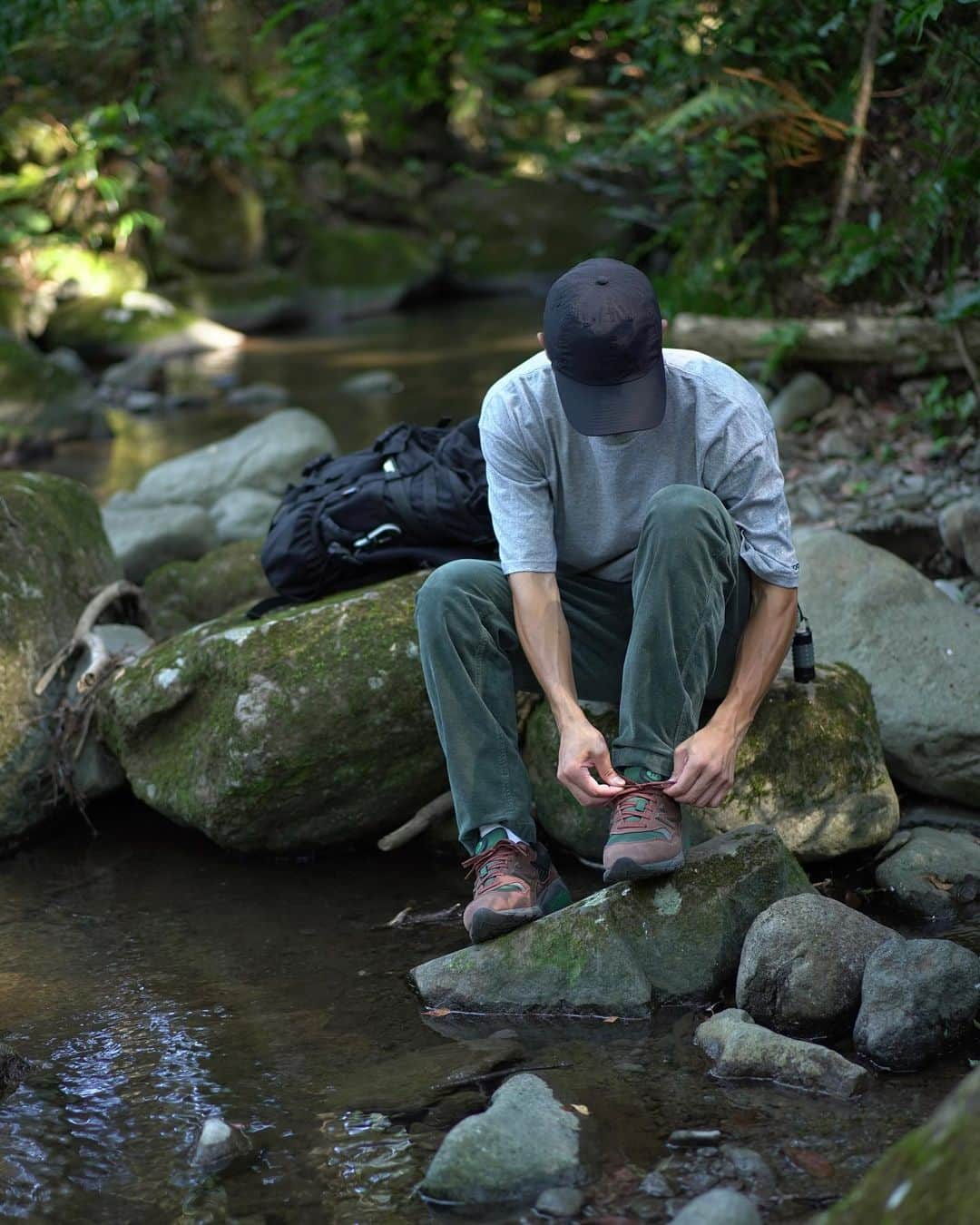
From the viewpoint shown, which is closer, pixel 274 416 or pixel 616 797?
pixel 616 797

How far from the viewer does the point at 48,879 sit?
154 inches

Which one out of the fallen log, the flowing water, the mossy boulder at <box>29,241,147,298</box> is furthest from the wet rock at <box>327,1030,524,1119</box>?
the mossy boulder at <box>29,241,147,298</box>

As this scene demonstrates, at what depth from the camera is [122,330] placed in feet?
45.0

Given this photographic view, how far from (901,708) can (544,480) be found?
1.26m

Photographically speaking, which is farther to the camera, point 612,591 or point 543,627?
point 612,591

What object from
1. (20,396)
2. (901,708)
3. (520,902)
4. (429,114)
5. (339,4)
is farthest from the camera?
(429,114)

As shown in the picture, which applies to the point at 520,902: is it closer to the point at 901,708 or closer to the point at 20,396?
the point at 901,708

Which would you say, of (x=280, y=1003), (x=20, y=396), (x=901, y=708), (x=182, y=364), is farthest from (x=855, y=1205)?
(x=182, y=364)

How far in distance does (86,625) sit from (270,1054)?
1.98 m

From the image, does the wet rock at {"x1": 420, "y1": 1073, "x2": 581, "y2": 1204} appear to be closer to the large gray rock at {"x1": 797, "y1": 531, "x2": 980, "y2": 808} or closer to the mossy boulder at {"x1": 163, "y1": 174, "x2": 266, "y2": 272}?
the large gray rock at {"x1": 797, "y1": 531, "x2": 980, "y2": 808}

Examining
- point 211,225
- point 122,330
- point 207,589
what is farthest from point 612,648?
point 211,225

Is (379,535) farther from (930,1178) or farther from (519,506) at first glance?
(930,1178)

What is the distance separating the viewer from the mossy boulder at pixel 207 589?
16.9ft

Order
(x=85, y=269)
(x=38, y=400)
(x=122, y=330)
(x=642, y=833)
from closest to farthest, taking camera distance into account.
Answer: (x=642, y=833) < (x=38, y=400) < (x=122, y=330) < (x=85, y=269)
